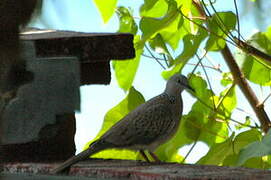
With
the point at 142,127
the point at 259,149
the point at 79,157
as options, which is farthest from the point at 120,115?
the point at 259,149

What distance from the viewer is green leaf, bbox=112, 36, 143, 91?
204 centimetres

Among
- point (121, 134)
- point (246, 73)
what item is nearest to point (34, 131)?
point (121, 134)

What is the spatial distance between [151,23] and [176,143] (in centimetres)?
50

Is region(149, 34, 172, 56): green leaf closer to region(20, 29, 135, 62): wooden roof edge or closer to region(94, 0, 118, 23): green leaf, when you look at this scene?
region(94, 0, 118, 23): green leaf

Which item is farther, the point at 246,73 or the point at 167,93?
the point at 246,73

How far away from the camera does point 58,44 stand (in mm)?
1342

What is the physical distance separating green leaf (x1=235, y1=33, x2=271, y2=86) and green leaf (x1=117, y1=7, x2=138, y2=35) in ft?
1.04

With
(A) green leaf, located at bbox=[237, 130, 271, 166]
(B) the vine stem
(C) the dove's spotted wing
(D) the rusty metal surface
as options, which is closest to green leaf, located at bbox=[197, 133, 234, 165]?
(B) the vine stem

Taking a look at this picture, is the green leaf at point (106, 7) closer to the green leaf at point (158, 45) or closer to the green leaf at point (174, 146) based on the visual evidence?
the green leaf at point (158, 45)

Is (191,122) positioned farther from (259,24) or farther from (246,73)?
(259,24)

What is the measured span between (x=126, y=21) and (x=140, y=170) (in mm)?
988

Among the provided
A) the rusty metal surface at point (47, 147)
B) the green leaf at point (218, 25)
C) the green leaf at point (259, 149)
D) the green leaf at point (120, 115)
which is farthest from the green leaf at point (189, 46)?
Result: the green leaf at point (259, 149)

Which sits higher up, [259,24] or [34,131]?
[259,24]

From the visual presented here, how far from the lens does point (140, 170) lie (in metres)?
1.18
